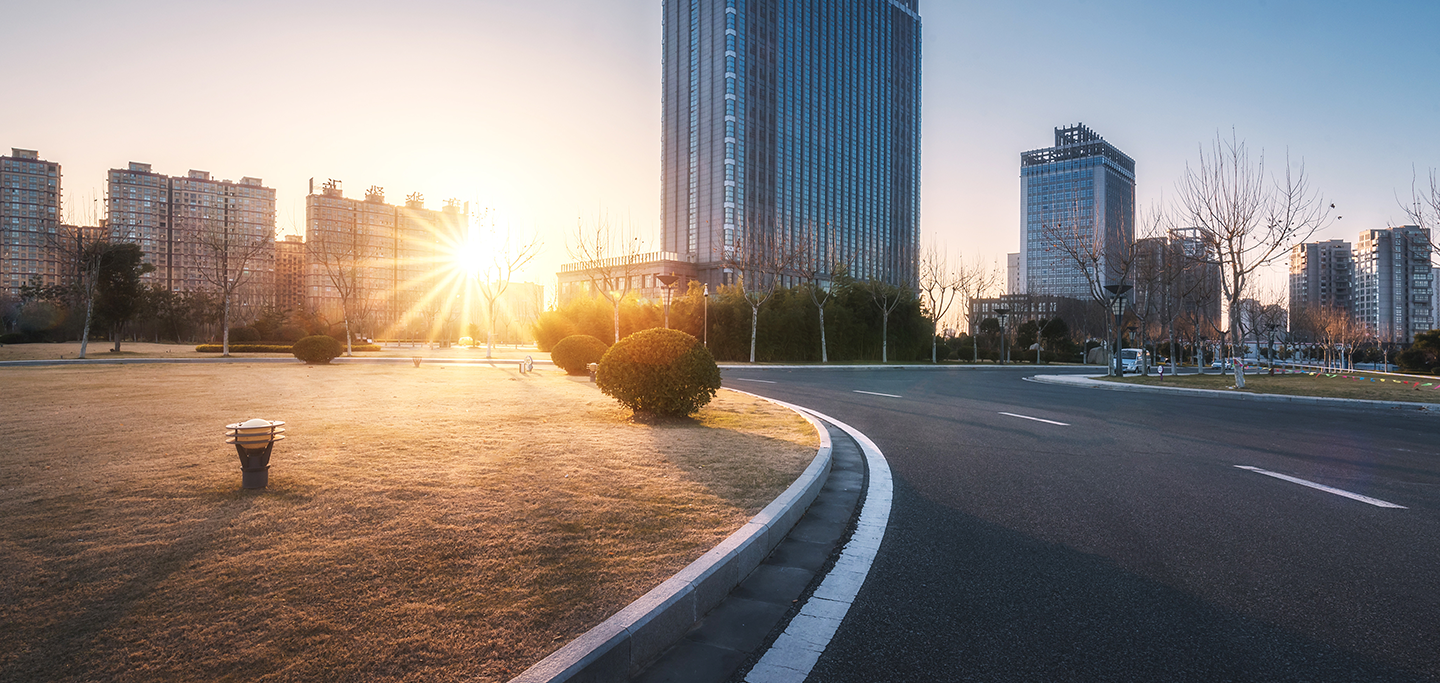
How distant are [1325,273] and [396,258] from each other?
448 ft

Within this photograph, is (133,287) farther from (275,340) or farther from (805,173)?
(805,173)

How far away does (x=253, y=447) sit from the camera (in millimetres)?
4711

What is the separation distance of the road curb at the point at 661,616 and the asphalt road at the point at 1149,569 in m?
0.66

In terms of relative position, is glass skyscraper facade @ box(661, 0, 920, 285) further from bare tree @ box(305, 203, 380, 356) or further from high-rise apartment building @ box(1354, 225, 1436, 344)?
high-rise apartment building @ box(1354, 225, 1436, 344)

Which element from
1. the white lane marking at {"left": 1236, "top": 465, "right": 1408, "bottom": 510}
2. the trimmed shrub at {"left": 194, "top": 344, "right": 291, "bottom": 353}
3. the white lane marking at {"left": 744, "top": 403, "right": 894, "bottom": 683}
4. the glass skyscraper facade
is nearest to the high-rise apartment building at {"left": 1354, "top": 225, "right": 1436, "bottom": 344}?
the glass skyscraper facade

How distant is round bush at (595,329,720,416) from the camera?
29.7ft

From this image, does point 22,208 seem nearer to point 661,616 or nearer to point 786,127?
point 786,127

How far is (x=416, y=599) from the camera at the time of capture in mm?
2840

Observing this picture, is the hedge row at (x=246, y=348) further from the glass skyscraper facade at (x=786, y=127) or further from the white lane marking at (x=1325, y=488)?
the glass skyscraper facade at (x=786, y=127)

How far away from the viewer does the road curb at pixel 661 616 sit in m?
2.26

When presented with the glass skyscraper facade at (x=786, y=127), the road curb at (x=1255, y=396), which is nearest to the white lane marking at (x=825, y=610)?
the road curb at (x=1255, y=396)

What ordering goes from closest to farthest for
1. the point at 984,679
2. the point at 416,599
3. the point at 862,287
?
the point at 984,679
the point at 416,599
the point at 862,287

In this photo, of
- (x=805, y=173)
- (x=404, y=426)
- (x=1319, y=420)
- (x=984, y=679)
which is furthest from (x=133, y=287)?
(x=805, y=173)

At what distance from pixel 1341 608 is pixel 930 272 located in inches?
1819
